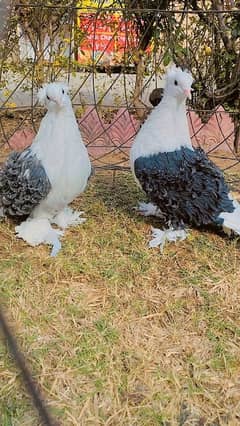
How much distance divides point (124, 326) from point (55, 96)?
573mm

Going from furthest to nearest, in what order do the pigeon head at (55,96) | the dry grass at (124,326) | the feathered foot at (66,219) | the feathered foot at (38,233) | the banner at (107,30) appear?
the banner at (107,30) → the feathered foot at (66,219) → the feathered foot at (38,233) → the pigeon head at (55,96) → the dry grass at (124,326)

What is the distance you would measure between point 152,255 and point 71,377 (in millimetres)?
465

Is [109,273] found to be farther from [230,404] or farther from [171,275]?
[230,404]

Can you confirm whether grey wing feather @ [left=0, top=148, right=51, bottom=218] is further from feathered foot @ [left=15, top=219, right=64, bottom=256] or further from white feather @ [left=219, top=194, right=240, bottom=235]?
white feather @ [left=219, top=194, right=240, bottom=235]

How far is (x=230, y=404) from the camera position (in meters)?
0.88

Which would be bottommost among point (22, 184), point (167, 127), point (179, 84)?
point (22, 184)

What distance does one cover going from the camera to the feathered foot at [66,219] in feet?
4.69

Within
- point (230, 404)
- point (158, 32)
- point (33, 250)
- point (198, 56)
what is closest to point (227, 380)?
point (230, 404)

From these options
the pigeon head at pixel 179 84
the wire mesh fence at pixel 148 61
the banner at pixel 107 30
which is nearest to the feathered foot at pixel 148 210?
the pigeon head at pixel 179 84

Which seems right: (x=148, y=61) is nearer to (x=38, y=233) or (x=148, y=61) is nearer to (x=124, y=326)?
(x=38, y=233)

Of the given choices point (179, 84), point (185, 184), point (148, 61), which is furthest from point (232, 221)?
point (148, 61)

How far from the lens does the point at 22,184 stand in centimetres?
127

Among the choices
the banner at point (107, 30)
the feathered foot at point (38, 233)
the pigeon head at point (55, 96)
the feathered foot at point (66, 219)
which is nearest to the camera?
the pigeon head at point (55, 96)

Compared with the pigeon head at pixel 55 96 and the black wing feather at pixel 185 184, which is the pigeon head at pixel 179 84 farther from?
the pigeon head at pixel 55 96
